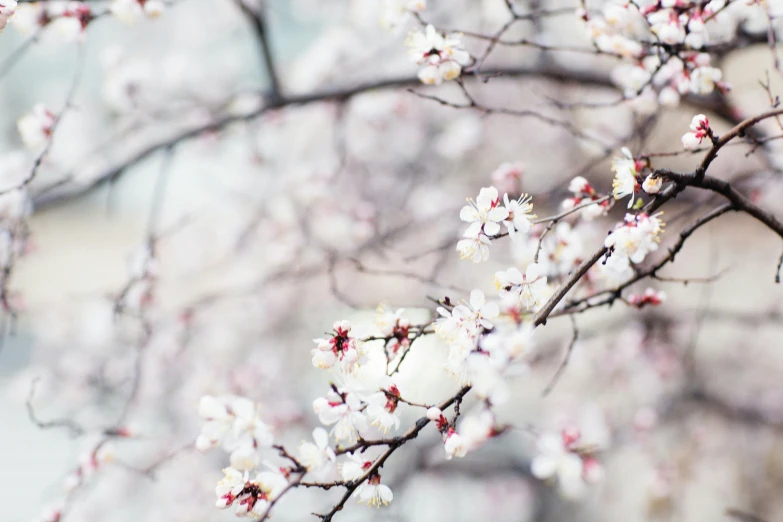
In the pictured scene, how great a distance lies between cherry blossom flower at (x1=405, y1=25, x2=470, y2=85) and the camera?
1335 mm

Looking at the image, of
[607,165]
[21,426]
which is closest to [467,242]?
[607,165]

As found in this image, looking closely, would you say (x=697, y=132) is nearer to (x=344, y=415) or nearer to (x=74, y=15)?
(x=344, y=415)

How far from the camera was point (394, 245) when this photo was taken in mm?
3398

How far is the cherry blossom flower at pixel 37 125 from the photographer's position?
5.73 ft

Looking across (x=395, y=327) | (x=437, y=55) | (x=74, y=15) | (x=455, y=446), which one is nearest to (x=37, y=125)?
(x=74, y=15)

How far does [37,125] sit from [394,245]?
2.02m

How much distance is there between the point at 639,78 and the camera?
5.02 feet

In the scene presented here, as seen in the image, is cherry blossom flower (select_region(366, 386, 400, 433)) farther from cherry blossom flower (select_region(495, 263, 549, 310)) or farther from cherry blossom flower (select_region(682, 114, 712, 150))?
cherry blossom flower (select_region(682, 114, 712, 150))

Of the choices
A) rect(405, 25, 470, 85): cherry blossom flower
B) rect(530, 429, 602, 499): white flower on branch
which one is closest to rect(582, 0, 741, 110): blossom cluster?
rect(405, 25, 470, 85): cherry blossom flower

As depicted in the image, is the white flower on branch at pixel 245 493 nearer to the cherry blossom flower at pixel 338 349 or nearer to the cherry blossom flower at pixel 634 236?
the cherry blossom flower at pixel 338 349

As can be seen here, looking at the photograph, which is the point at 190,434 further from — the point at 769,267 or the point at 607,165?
the point at 769,267

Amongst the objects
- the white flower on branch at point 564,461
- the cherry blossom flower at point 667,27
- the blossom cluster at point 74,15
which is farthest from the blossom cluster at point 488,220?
the blossom cluster at point 74,15

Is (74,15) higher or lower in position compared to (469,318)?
higher

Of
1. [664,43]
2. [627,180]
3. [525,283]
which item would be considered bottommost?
[525,283]
